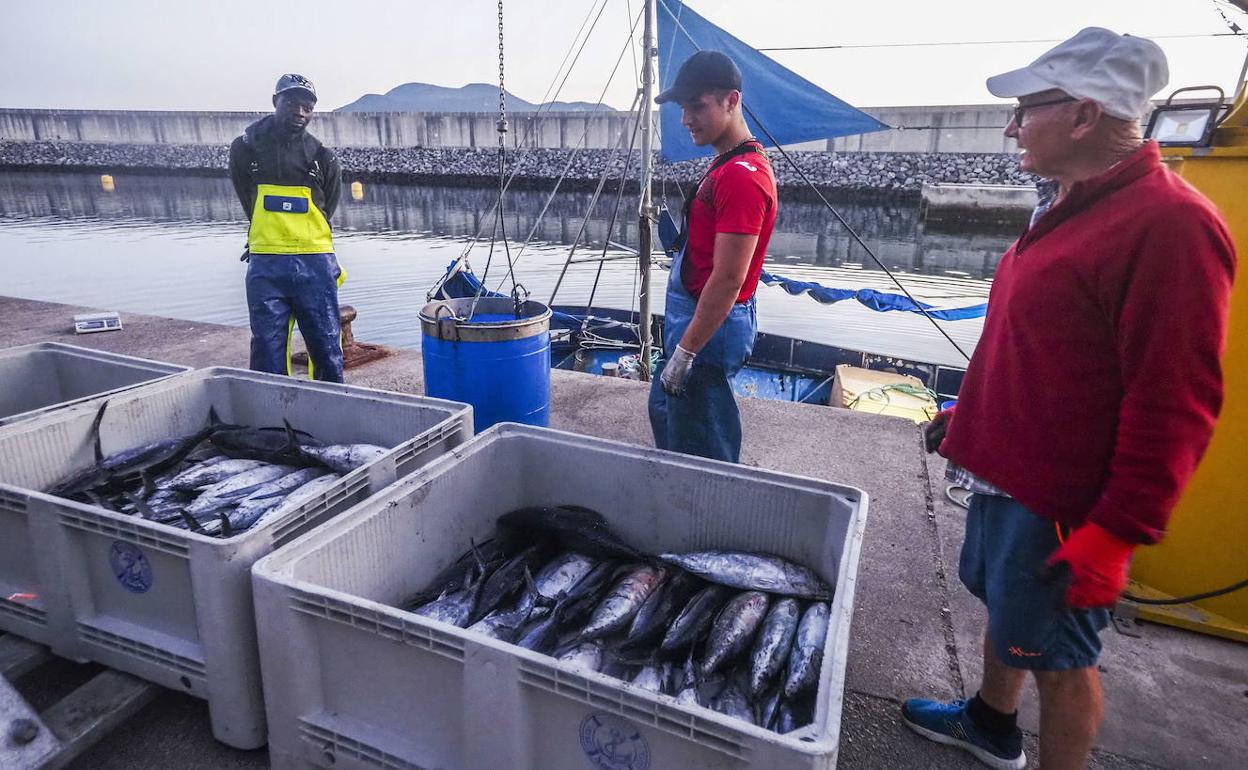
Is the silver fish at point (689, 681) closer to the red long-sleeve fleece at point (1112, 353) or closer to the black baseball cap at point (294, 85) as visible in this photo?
the red long-sleeve fleece at point (1112, 353)

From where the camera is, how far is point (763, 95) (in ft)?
24.5

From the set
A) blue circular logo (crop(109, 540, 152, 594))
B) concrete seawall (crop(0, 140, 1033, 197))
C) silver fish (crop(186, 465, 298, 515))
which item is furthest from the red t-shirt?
concrete seawall (crop(0, 140, 1033, 197))

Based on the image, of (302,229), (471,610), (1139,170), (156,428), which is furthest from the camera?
(302,229)

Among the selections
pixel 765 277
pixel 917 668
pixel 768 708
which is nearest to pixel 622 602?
pixel 768 708

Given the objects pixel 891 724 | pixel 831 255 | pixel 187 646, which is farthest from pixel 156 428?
pixel 831 255

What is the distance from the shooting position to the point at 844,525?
204cm

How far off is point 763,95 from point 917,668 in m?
6.75

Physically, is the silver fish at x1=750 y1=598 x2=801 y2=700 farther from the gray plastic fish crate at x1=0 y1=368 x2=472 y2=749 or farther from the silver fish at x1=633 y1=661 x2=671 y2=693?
the gray plastic fish crate at x1=0 y1=368 x2=472 y2=749

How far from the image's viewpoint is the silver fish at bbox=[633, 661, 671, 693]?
5.63 ft

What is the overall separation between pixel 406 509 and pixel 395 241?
23.9 metres

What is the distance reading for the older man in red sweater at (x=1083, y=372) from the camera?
1298 millimetres

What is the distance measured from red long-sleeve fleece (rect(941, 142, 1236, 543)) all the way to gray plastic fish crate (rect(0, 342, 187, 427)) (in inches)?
135

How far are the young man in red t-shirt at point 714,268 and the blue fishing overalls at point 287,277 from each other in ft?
8.05

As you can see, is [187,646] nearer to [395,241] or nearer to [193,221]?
[395,241]
